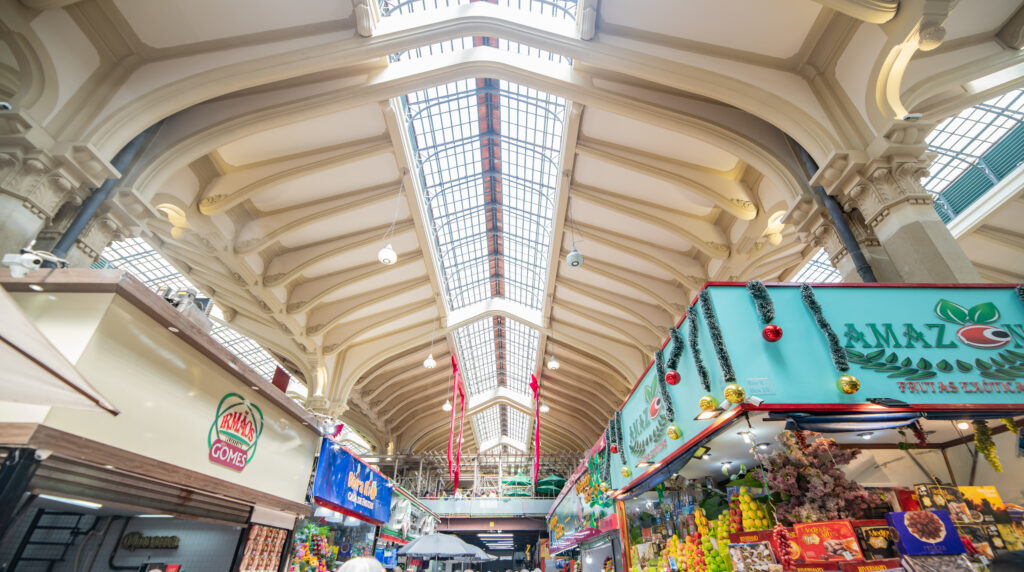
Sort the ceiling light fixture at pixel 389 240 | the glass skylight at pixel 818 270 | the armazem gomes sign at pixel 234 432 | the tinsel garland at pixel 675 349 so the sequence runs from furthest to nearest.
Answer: the glass skylight at pixel 818 270 → the ceiling light fixture at pixel 389 240 → the tinsel garland at pixel 675 349 → the armazem gomes sign at pixel 234 432

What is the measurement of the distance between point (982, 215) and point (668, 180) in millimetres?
7115

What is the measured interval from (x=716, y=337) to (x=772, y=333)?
50 cm

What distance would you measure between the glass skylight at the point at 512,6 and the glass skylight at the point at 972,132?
7912mm

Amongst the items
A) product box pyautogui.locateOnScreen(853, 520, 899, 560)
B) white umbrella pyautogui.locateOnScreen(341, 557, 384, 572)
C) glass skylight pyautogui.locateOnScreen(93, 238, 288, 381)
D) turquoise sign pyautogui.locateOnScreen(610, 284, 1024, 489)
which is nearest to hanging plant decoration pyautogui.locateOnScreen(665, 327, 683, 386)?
turquoise sign pyautogui.locateOnScreen(610, 284, 1024, 489)

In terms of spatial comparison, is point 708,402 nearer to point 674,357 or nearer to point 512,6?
point 674,357

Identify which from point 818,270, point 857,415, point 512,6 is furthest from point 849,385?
point 818,270

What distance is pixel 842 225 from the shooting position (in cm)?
598

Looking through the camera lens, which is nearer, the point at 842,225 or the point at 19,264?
the point at 19,264

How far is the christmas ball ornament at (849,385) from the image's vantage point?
3889 mm

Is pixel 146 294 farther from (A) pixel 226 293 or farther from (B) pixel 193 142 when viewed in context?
(A) pixel 226 293

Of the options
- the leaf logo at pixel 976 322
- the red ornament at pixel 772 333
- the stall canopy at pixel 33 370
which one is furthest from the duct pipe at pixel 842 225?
the stall canopy at pixel 33 370

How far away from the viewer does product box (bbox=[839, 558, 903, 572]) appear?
3.38 m

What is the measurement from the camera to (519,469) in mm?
26844

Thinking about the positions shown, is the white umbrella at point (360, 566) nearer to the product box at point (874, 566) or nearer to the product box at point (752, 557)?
the product box at point (752, 557)
